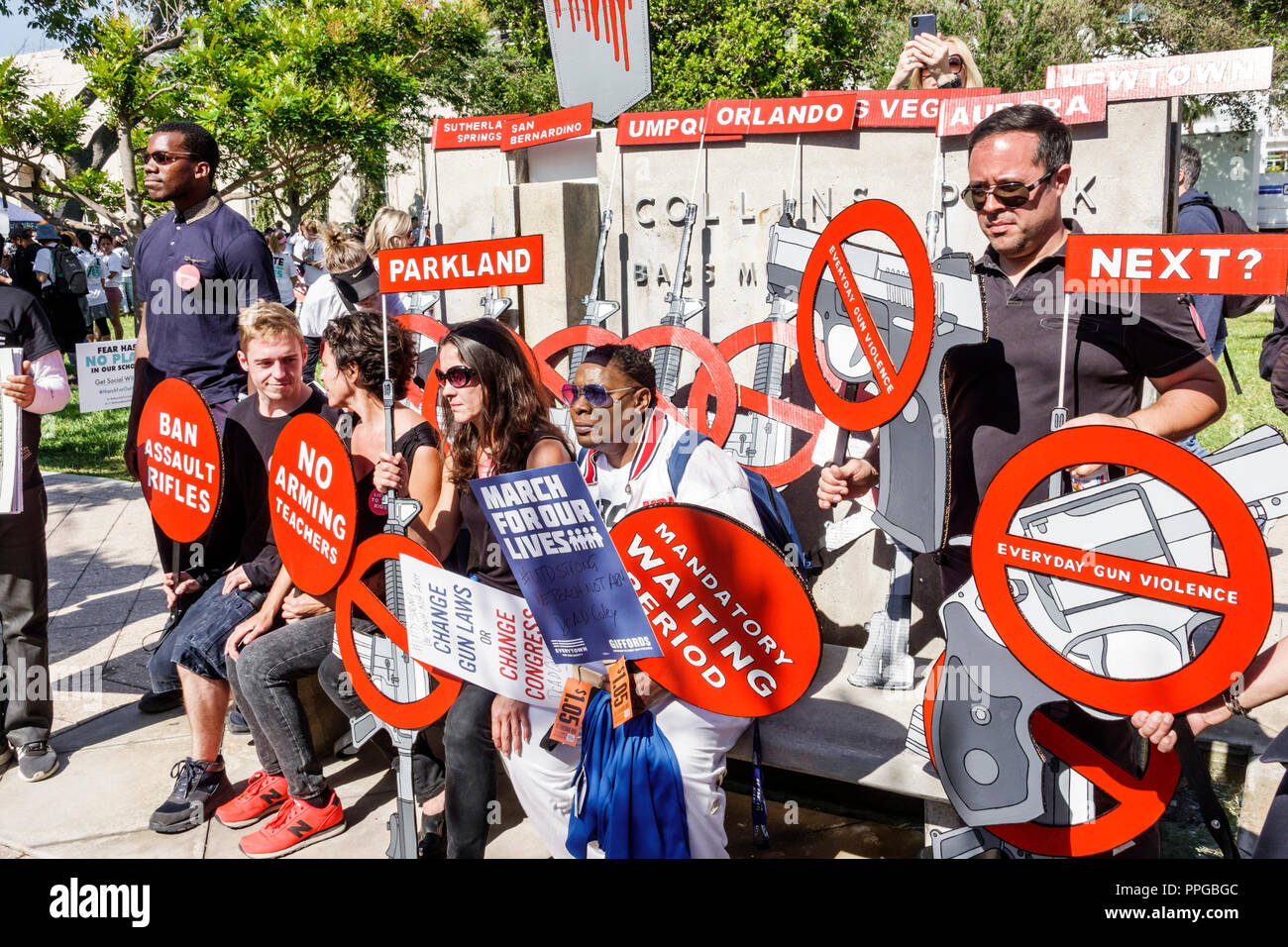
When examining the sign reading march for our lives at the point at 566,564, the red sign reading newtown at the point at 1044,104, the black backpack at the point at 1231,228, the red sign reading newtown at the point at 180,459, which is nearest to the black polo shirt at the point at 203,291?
the red sign reading newtown at the point at 180,459

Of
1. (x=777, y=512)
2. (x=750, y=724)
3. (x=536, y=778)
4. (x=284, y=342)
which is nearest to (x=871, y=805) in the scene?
(x=750, y=724)

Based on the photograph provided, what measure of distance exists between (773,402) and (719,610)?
68.5 inches

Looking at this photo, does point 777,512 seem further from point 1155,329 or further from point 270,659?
point 270,659

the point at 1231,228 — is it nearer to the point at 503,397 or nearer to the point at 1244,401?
the point at 503,397

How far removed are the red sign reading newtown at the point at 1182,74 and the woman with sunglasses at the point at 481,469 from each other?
2099 mm

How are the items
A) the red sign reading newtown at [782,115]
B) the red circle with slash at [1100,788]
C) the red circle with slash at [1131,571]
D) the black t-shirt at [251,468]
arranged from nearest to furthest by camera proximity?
the red circle with slash at [1131,571] < the red circle with slash at [1100,788] < the black t-shirt at [251,468] < the red sign reading newtown at [782,115]

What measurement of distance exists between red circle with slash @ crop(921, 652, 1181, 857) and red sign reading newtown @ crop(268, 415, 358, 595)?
1579mm

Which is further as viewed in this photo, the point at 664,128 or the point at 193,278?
the point at 664,128

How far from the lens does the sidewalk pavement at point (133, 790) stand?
11.0ft

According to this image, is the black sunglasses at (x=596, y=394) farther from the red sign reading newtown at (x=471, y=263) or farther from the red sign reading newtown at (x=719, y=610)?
the red sign reading newtown at (x=719, y=610)

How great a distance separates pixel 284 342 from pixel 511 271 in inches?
34.4

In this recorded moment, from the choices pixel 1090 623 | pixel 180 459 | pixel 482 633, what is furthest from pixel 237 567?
pixel 1090 623

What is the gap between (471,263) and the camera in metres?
3.19

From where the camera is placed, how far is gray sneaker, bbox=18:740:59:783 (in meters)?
3.80
